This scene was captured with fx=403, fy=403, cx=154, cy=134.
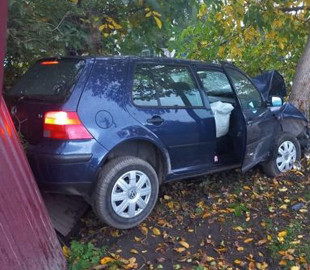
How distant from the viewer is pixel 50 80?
13.0 ft

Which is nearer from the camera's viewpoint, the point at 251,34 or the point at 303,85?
the point at 303,85

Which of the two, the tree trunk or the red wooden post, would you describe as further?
the tree trunk

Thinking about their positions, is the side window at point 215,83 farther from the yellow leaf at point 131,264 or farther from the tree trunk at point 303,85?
the yellow leaf at point 131,264

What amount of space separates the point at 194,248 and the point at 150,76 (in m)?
1.81

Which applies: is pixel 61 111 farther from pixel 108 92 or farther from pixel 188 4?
pixel 188 4

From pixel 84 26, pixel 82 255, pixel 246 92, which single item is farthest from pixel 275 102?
pixel 82 255

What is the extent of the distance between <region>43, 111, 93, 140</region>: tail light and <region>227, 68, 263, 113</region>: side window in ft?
7.56

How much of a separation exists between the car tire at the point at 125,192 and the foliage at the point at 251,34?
298 centimetres

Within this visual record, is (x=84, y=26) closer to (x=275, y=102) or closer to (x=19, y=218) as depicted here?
(x=275, y=102)

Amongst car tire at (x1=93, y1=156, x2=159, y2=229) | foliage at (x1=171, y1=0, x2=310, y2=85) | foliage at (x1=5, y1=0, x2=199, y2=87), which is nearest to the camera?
car tire at (x1=93, y1=156, x2=159, y2=229)

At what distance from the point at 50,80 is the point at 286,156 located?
3.43 m

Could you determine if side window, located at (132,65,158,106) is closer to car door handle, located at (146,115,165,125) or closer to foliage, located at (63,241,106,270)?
car door handle, located at (146,115,165,125)

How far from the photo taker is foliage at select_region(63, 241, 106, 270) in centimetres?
341

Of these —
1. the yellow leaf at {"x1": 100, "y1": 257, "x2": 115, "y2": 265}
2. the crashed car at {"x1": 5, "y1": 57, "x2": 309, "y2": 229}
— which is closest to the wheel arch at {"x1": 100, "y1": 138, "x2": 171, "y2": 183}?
the crashed car at {"x1": 5, "y1": 57, "x2": 309, "y2": 229}
